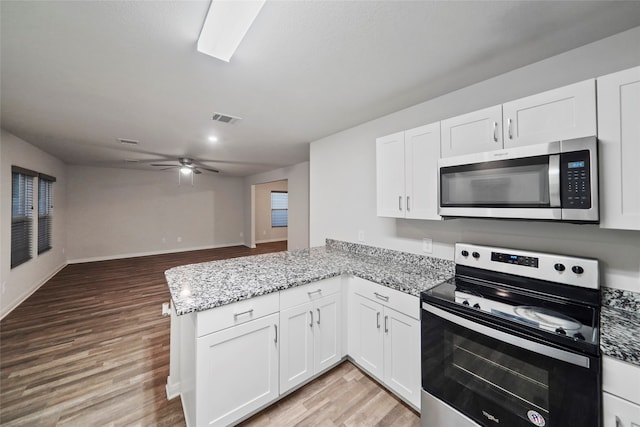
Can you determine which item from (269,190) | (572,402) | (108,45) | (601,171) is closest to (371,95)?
(601,171)

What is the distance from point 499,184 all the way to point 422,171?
1.78ft

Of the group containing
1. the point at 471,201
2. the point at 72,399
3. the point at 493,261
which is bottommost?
the point at 72,399

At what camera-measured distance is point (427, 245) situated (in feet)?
7.11

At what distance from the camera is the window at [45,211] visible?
4242 millimetres

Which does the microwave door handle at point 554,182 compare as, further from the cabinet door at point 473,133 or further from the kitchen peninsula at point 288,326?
the kitchen peninsula at point 288,326

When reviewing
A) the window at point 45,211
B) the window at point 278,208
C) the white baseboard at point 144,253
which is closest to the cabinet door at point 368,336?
the window at point 45,211

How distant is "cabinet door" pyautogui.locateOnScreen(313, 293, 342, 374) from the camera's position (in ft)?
6.34

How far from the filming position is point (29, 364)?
2.16 metres

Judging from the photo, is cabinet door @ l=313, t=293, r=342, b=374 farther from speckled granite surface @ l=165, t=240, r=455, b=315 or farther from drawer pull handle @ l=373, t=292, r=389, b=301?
drawer pull handle @ l=373, t=292, r=389, b=301

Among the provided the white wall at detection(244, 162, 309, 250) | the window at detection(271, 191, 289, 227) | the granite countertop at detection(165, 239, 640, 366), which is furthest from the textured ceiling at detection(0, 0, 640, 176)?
the window at detection(271, 191, 289, 227)

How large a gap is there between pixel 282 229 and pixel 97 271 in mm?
5345

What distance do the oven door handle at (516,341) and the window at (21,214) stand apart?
5223 mm

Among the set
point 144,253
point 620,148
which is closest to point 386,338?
point 620,148

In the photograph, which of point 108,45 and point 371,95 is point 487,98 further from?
point 108,45
